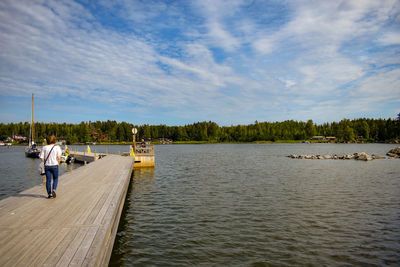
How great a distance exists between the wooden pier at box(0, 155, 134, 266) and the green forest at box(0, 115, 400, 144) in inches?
6496

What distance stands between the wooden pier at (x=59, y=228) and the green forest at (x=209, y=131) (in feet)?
541

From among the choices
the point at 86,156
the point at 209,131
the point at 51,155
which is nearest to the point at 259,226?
the point at 51,155

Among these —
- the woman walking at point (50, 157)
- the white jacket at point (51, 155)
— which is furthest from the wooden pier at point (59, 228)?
the white jacket at point (51, 155)

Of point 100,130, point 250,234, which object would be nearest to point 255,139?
point 100,130

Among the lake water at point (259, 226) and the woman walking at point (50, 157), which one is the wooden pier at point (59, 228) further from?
the lake water at point (259, 226)

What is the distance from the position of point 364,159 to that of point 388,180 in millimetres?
22358

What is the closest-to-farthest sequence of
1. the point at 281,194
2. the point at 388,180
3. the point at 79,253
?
1. the point at 79,253
2. the point at 281,194
3. the point at 388,180

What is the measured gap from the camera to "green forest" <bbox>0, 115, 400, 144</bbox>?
16262cm

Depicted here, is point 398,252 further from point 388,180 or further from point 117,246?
point 388,180

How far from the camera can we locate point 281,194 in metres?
17.2

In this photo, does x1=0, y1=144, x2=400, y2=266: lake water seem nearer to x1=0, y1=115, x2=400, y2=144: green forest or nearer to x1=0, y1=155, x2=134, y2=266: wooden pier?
x1=0, y1=155, x2=134, y2=266: wooden pier

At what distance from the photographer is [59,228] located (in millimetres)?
7180

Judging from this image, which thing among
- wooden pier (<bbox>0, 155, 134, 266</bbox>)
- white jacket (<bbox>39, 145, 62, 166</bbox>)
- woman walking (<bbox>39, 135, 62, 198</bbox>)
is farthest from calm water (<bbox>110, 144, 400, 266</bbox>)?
white jacket (<bbox>39, 145, 62, 166</bbox>)

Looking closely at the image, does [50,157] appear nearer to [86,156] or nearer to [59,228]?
[59,228]
